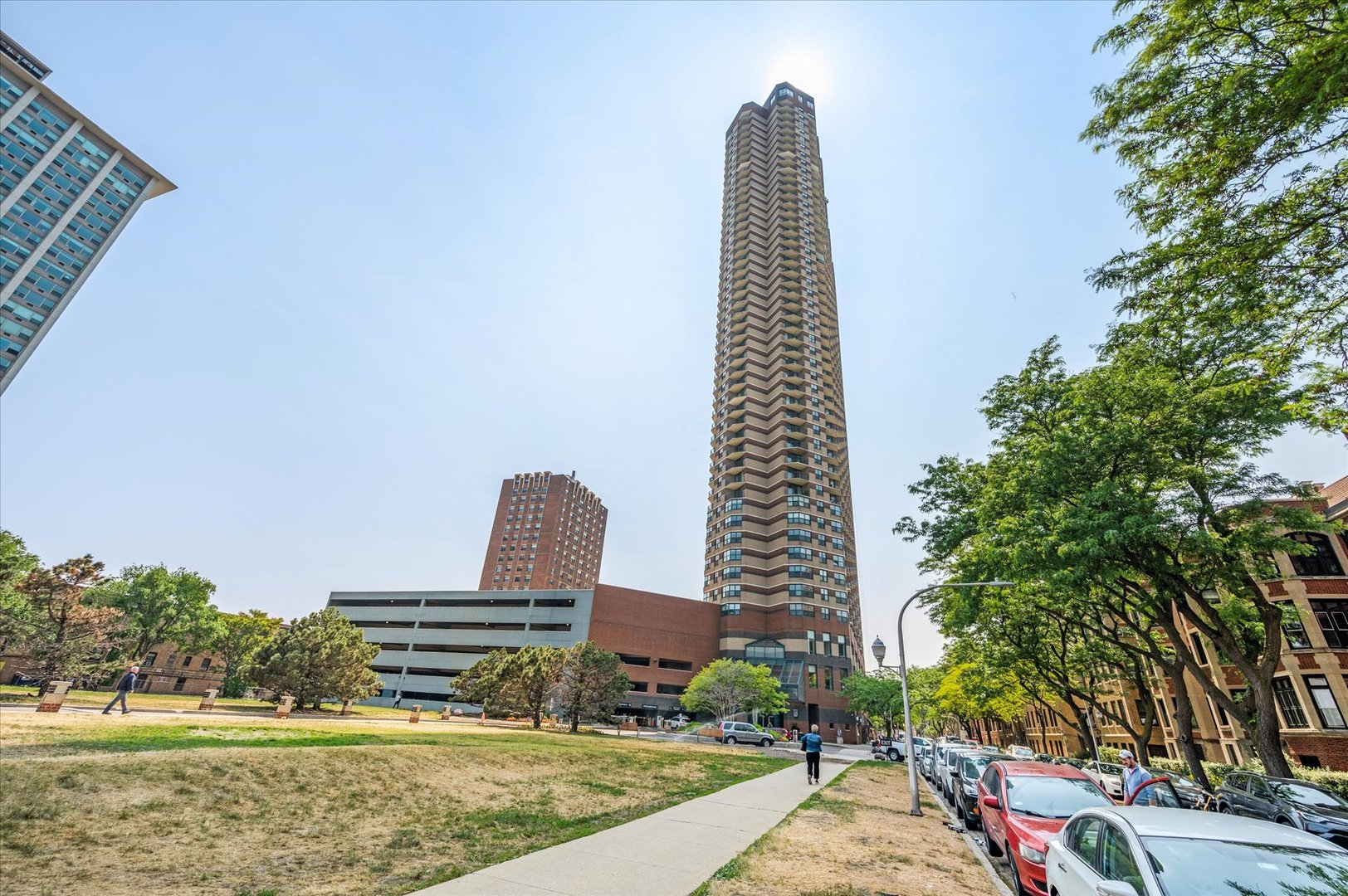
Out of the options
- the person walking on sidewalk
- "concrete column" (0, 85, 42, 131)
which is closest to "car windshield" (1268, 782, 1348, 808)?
the person walking on sidewalk

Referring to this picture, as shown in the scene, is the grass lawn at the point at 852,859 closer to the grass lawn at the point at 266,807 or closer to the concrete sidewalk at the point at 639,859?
the concrete sidewalk at the point at 639,859

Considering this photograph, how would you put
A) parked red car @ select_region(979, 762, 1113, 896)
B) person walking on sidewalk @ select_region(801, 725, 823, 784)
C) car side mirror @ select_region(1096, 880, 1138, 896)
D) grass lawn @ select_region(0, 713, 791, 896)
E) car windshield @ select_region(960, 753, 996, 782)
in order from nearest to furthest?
1. car side mirror @ select_region(1096, 880, 1138, 896)
2. grass lawn @ select_region(0, 713, 791, 896)
3. parked red car @ select_region(979, 762, 1113, 896)
4. car windshield @ select_region(960, 753, 996, 782)
5. person walking on sidewalk @ select_region(801, 725, 823, 784)

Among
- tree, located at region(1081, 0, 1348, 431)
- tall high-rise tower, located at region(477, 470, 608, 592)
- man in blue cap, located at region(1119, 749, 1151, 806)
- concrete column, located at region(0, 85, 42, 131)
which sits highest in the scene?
concrete column, located at region(0, 85, 42, 131)

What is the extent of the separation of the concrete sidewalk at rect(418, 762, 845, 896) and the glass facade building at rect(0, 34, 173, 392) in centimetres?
10200

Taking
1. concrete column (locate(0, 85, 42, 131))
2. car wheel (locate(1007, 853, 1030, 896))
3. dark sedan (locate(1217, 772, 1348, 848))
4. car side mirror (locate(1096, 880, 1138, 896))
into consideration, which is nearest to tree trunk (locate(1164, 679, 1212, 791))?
dark sedan (locate(1217, 772, 1348, 848))

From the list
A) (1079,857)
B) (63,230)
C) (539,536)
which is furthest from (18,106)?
(1079,857)

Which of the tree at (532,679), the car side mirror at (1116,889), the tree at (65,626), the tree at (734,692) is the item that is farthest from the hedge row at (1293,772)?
the tree at (65,626)

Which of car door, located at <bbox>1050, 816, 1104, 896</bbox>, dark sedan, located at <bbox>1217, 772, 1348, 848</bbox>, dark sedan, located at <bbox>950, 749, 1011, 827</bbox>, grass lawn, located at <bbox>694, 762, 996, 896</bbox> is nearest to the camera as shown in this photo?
car door, located at <bbox>1050, 816, 1104, 896</bbox>

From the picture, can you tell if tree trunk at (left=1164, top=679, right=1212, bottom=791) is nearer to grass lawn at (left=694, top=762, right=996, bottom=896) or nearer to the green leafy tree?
grass lawn at (left=694, top=762, right=996, bottom=896)

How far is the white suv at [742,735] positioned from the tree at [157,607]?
51.9 metres

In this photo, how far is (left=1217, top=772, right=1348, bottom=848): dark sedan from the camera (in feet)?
40.0

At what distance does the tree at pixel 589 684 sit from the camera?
1465 inches

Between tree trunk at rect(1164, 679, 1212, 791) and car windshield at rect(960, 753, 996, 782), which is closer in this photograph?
car windshield at rect(960, 753, 996, 782)

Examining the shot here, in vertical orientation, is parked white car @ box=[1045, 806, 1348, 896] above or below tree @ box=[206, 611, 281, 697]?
below
